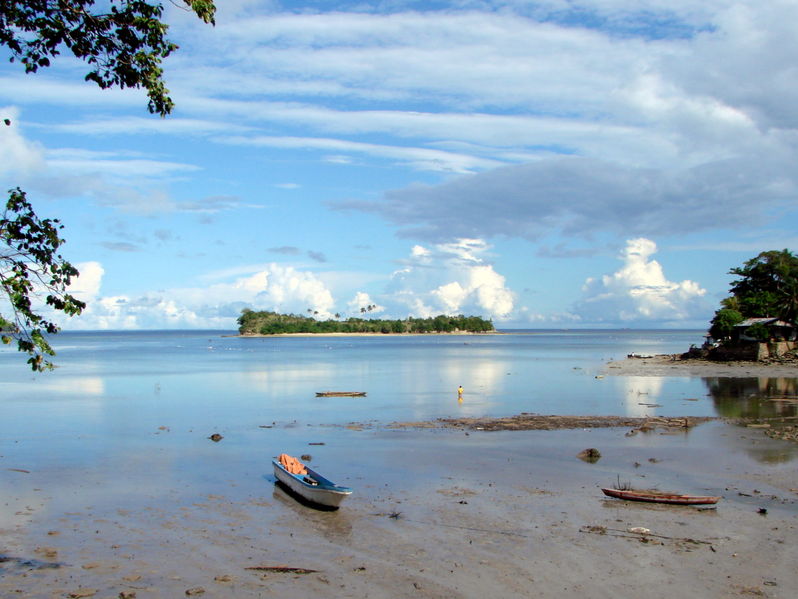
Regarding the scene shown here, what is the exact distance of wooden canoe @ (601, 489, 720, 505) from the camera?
57.1 feet

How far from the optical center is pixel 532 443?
2767 centimetres

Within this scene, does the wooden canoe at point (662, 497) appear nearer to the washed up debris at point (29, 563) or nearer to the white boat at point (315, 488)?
the white boat at point (315, 488)

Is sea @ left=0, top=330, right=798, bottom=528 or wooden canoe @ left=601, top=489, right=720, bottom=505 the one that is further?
sea @ left=0, top=330, right=798, bottom=528

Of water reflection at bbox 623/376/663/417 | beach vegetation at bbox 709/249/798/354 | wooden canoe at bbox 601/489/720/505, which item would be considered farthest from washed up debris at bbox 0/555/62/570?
beach vegetation at bbox 709/249/798/354

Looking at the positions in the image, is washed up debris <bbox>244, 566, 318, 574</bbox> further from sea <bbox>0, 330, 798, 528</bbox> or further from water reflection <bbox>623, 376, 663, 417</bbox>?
water reflection <bbox>623, 376, 663, 417</bbox>

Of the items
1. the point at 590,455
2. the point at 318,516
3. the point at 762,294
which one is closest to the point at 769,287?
the point at 762,294

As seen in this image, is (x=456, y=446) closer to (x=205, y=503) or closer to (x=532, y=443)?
(x=532, y=443)

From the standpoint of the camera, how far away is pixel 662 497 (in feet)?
57.9

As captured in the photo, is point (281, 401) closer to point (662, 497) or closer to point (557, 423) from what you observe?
point (557, 423)

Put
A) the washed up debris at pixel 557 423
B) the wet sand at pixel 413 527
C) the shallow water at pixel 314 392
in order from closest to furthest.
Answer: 1. the wet sand at pixel 413 527
2. the washed up debris at pixel 557 423
3. the shallow water at pixel 314 392

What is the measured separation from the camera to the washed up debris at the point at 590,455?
23.9 metres

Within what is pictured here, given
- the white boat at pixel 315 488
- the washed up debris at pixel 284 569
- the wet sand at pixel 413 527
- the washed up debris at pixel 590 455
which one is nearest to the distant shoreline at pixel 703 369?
the wet sand at pixel 413 527

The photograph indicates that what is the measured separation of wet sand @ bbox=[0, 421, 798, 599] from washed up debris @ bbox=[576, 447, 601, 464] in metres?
0.44

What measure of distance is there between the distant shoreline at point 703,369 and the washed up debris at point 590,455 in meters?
41.6
